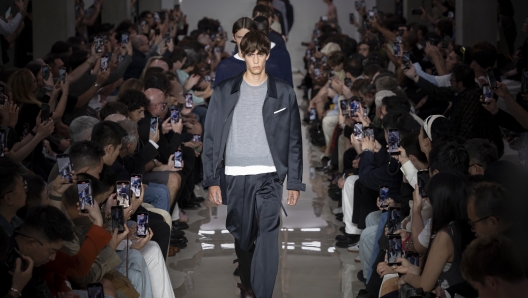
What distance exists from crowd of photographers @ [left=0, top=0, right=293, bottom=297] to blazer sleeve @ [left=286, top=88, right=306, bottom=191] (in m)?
0.81

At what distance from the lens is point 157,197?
589 centimetres

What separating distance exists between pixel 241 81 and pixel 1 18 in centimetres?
375

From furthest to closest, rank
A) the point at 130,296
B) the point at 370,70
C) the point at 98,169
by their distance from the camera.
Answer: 1. the point at 370,70
2. the point at 98,169
3. the point at 130,296

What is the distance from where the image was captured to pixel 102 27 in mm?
11258

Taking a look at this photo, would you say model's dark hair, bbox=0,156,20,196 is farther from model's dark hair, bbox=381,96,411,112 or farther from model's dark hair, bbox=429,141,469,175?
model's dark hair, bbox=381,96,411,112

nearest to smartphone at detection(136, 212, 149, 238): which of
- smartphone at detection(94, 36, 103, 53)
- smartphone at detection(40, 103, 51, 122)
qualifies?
smartphone at detection(40, 103, 51, 122)

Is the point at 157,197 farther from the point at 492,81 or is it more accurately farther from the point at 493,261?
the point at 493,261

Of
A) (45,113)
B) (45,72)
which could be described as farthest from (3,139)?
(45,72)

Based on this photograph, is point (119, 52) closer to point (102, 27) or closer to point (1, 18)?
point (1, 18)

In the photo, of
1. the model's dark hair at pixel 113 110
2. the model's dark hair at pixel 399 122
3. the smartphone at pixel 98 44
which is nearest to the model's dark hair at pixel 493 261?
the model's dark hair at pixel 399 122

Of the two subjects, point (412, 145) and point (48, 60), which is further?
point (48, 60)

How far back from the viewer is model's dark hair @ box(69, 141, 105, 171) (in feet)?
14.8

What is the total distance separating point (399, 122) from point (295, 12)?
12.9 metres

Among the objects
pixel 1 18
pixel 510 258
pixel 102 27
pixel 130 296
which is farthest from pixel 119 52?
pixel 510 258
